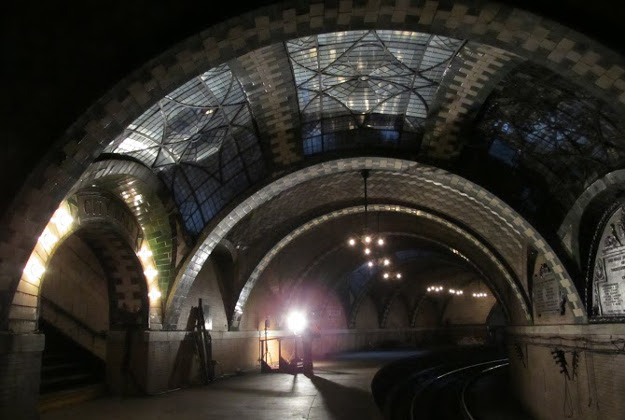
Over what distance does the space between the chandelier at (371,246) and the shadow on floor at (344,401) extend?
4.37m

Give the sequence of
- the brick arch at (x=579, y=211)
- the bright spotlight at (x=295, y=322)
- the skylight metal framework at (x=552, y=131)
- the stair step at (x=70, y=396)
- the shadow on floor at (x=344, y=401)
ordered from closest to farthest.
→ the shadow on floor at (x=344, y=401) < the skylight metal framework at (x=552, y=131) < the stair step at (x=70, y=396) < the brick arch at (x=579, y=211) < the bright spotlight at (x=295, y=322)

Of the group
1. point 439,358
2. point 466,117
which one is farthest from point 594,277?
point 439,358

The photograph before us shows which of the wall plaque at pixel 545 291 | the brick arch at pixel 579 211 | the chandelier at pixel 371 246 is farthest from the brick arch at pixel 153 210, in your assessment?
the wall plaque at pixel 545 291

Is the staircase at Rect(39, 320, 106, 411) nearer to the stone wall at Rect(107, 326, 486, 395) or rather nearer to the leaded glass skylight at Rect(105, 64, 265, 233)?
the stone wall at Rect(107, 326, 486, 395)

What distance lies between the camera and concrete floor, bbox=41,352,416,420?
293 inches

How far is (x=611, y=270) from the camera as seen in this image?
351 inches

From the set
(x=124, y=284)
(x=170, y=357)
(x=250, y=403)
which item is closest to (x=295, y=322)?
(x=170, y=357)

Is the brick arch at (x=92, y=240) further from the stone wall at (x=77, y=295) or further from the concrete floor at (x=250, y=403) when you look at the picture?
the concrete floor at (x=250, y=403)

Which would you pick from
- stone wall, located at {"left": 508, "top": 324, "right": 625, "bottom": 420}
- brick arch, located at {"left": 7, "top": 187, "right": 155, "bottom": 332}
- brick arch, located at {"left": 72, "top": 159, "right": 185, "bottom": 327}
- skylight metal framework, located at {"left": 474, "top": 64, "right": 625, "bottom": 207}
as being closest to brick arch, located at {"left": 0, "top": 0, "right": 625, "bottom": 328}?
brick arch, located at {"left": 7, "top": 187, "right": 155, "bottom": 332}

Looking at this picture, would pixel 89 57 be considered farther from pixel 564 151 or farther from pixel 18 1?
pixel 564 151

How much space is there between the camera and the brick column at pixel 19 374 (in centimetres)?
593

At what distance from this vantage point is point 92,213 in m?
8.65

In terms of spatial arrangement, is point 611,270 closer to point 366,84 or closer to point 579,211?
point 579,211

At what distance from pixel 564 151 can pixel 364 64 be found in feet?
13.5
